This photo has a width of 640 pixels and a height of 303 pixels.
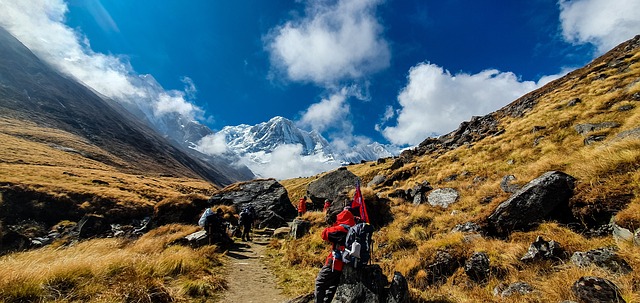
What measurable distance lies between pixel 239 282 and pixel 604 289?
10020mm

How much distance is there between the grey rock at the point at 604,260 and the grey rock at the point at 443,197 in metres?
8.99

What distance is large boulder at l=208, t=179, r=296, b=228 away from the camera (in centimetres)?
3075

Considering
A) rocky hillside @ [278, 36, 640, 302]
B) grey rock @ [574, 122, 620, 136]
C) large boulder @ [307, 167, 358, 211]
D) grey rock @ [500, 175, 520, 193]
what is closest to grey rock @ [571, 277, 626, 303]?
rocky hillside @ [278, 36, 640, 302]

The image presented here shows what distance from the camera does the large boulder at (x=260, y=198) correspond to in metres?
30.8

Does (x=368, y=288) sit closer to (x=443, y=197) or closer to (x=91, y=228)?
(x=443, y=197)

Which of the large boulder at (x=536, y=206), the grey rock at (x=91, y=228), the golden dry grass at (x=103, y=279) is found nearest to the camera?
the golden dry grass at (x=103, y=279)

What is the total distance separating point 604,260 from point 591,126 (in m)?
16.6

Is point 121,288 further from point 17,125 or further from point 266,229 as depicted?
point 17,125

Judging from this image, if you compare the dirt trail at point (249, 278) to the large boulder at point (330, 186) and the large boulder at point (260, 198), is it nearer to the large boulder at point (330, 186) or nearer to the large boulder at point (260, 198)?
the large boulder at point (330, 186)

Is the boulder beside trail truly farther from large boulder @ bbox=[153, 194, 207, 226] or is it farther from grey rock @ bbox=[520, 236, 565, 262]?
large boulder @ bbox=[153, 194, 207, 226]

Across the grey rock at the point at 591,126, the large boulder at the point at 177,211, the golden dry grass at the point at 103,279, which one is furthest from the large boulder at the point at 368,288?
the large boulder at the point at 177,211

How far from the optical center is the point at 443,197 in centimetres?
1652

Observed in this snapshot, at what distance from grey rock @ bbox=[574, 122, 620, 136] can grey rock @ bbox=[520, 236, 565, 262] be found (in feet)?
47.2

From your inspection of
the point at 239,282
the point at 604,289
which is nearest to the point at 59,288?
the point at 239,282
